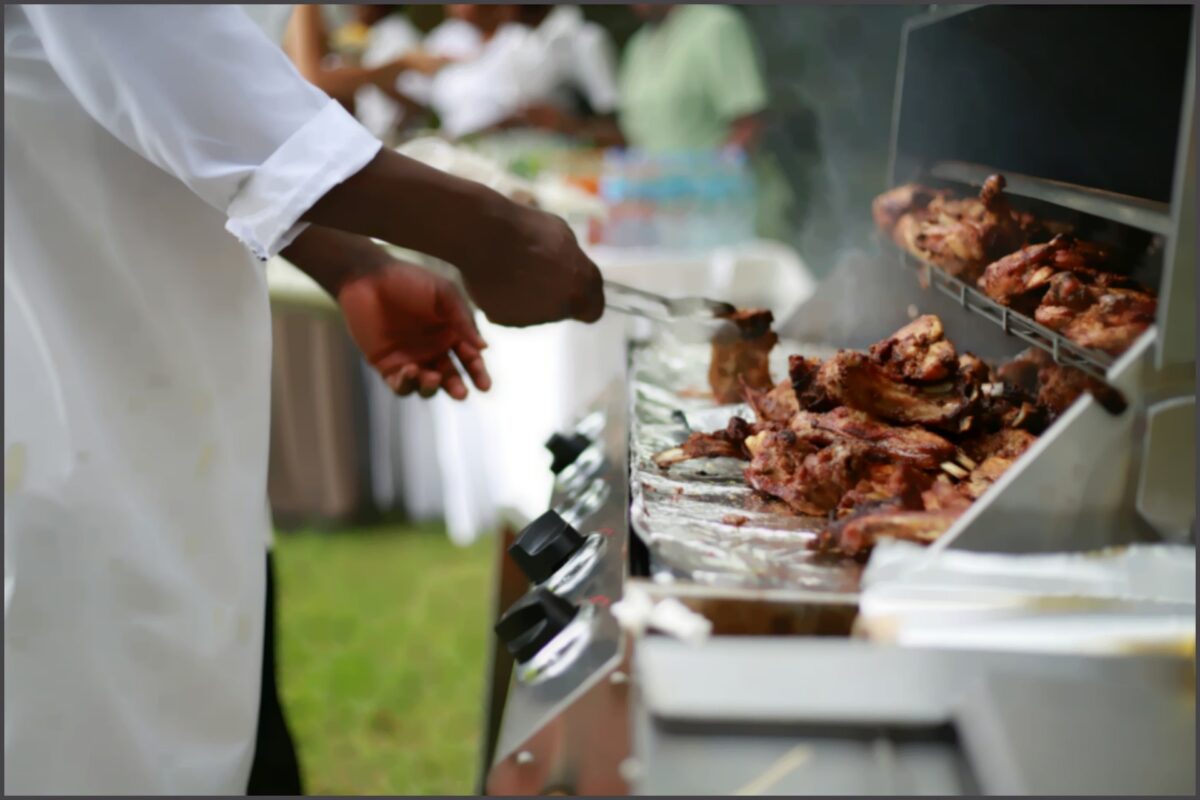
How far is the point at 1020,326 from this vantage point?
0.97 m

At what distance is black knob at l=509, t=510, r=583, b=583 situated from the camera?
813 millimetres

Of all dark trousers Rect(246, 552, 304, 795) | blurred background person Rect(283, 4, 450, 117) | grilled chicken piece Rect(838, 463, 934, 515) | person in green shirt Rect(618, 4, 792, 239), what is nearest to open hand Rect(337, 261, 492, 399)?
dark trousers Rect(246, 552, 304, 795)

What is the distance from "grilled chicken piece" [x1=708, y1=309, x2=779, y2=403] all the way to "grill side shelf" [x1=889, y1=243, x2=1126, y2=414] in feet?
0.67

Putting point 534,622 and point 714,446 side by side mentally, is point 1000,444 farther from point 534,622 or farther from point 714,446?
point 534,622

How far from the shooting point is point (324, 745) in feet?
7.97

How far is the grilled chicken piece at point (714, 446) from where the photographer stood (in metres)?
0.97

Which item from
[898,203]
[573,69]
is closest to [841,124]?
[898,203]

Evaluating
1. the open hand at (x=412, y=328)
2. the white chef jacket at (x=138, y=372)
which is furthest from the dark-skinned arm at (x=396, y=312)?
the white chef jacket at (x=138, y=372)

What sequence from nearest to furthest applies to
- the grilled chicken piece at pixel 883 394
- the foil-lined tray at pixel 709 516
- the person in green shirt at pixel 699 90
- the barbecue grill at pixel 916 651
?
the barbecue grill at pixel 916 651 < the foil-lined tray at pixel 709 516 < the grilled chicken piece at pixel 883 394 < the person in green shirt at pixel 699 90

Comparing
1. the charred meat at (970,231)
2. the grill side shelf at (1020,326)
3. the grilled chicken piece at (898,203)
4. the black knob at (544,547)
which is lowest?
the black knob at (544,547)

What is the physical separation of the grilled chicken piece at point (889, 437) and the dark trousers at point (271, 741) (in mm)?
936

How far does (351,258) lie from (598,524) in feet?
1.82

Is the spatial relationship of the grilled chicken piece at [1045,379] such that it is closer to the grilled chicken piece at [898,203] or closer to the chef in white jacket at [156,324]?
the grilled chicken piece at [898,203]

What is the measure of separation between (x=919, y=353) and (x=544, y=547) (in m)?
0.45
